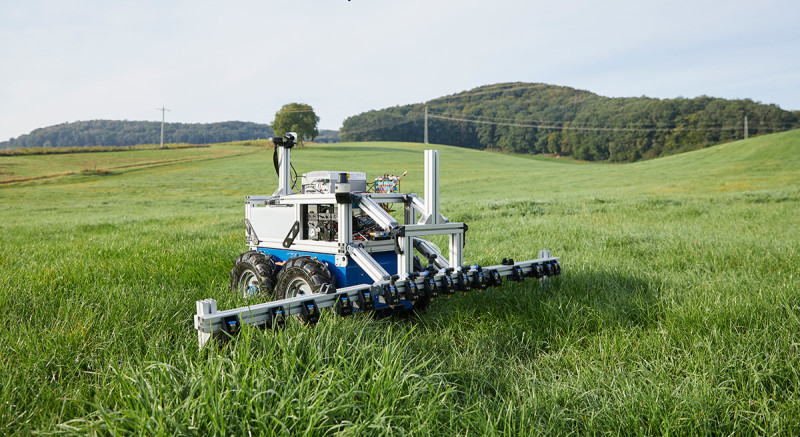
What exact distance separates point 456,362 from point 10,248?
900 cm

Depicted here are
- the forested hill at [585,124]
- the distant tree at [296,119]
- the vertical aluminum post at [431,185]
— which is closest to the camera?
the vertical aluminum post at [431,185]

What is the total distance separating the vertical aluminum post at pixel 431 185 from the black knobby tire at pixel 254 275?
74.1 inches

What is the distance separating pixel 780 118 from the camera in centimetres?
7544

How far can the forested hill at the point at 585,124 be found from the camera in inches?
2908

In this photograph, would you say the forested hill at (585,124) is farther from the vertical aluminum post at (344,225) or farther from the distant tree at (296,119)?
the vertical aluminum post at (344,225)

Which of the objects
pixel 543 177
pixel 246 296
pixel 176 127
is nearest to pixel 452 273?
pixel 246 296

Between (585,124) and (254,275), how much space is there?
87544 millimetres

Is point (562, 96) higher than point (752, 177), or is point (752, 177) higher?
point (562, 96)

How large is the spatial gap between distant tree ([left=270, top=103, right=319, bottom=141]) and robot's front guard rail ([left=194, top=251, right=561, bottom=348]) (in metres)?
54.8

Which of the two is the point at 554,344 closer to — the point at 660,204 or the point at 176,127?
the point at 660,204

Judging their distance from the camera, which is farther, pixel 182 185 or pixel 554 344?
pixel 182 185

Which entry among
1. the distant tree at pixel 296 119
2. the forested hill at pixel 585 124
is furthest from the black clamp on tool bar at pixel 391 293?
the forested hill at pixel 585 124

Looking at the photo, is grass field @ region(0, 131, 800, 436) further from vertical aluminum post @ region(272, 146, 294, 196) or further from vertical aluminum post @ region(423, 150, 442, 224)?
vertical aluminum post @ region(272, 146, 294, 196)

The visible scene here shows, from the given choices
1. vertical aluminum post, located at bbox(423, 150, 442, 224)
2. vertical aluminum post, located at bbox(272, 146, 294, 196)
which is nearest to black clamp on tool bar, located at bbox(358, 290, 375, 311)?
vertical aluminum post, located at bbox(423, 150, 442, 224)
